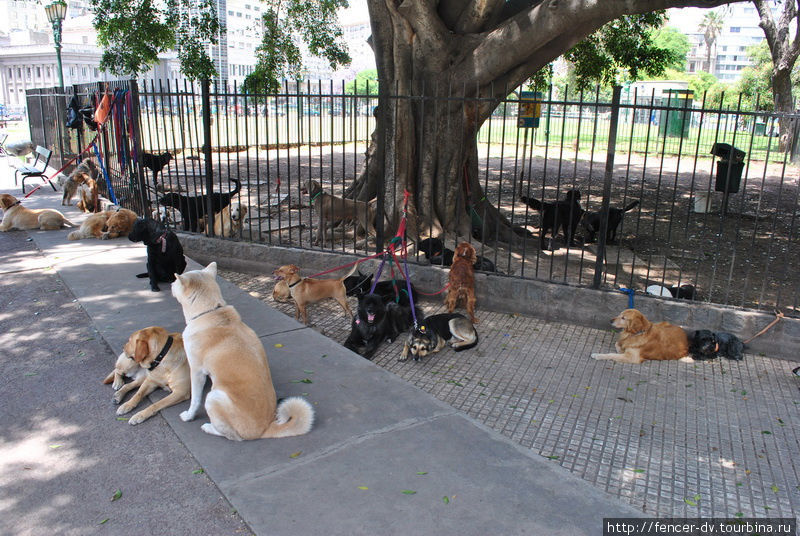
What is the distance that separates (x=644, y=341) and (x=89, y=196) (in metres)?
10.6

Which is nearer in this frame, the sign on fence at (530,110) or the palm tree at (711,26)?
the sign on fence at (530,110)

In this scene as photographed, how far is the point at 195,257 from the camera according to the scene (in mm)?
9656

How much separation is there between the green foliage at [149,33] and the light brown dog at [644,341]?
576 inches

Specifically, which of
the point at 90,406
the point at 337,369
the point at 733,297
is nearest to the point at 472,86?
the point at 733,297

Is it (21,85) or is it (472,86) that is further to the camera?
(21,85)

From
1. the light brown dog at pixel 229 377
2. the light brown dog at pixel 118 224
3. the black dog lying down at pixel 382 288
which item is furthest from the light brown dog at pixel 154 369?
the light brown dog at pixel 118 224

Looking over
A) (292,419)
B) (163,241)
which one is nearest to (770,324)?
(292,419)

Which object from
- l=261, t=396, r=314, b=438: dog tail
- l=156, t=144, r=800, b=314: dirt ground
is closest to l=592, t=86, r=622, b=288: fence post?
l=156, t=144, r=800, b=314: dirt ground

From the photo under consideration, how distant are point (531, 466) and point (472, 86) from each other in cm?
670

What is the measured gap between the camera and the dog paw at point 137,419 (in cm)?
442

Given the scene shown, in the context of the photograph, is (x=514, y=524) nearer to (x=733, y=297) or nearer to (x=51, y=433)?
(x=51, y=433)

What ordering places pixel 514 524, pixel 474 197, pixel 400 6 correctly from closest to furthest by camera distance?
pixel 514 524 < pixel 400 6 < pixel 474 197

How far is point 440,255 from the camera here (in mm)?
8516

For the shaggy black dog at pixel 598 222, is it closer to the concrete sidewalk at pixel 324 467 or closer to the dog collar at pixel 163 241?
the concrete sidewalk at pixel 324 467
